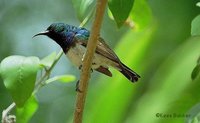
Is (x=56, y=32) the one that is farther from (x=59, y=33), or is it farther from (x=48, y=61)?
(x=48, y=61)

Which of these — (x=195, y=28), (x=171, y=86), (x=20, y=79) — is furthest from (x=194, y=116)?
(x=171, y=86)

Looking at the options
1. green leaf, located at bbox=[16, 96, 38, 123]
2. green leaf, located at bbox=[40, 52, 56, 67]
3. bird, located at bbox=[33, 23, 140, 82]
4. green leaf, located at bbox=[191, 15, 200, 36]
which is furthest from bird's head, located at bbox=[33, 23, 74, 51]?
green leaf, located at bbox=[191, 15, 200, 36]

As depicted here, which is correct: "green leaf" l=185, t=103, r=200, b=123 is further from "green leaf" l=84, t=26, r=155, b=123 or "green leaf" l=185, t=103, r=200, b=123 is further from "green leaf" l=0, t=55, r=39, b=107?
"green leaf" l=84, t=26, r=155, b=123

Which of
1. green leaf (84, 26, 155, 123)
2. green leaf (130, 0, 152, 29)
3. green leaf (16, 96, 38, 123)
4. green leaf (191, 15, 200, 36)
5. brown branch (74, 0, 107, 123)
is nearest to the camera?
brown branch (74, 0, 107, 123)

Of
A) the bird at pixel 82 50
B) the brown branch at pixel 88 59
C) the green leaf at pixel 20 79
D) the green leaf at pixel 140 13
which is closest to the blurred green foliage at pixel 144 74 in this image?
the green leaf at pixel 140 13

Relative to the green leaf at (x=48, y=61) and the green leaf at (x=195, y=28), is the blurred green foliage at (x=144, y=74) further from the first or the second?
the green leaf at (x=48, y=61)

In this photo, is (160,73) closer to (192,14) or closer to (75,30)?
(75,30)
